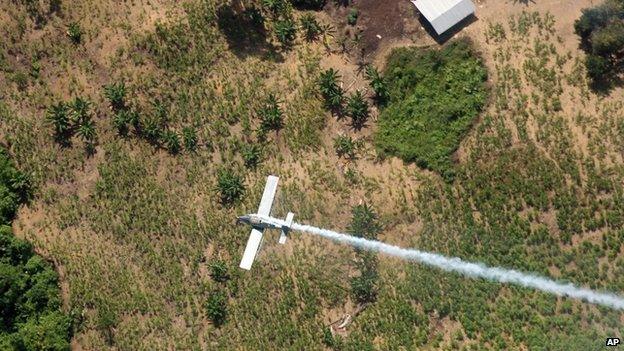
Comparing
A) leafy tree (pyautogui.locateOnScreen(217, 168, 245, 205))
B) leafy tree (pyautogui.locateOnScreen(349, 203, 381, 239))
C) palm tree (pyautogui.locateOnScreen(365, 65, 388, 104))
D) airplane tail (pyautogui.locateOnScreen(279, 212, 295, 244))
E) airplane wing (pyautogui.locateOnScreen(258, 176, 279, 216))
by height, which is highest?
palm tree (pyautogui.locateOnScreen(365, 65, 388, 104))

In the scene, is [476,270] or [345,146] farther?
[345,146]

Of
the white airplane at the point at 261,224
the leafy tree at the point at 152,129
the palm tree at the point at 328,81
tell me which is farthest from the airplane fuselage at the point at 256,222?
the palm tree at the point at 328,81

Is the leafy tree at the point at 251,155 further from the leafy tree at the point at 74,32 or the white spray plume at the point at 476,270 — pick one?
the leafy tree at the point at 74,32

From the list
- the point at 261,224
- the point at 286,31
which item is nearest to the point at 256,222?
the point at 261,224

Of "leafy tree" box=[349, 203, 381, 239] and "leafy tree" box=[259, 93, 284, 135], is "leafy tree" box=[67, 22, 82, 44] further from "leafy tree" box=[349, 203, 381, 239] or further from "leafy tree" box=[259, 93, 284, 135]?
"leafy tree" box=[349, 203, 381, 239]

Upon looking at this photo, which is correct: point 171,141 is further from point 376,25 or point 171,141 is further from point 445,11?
point 445,11

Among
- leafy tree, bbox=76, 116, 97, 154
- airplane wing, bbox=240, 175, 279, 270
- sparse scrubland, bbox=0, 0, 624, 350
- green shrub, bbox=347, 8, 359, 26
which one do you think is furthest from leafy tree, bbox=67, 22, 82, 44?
green shrub, bbox=347, 8, 359, 26

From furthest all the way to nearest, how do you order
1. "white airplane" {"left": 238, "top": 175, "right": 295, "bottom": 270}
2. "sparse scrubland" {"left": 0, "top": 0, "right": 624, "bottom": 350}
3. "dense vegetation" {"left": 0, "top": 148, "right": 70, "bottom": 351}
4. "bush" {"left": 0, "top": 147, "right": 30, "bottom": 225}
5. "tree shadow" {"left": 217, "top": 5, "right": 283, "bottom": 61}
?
"tree shadow" {"left": 217, "top": 5, "right": 283, "bottom": 61} → "bush" {"left": 0, "top": 147, "right": 30, "bottom": 225} → "white airplane" {"left": 238, "top": 175, "right": 295, "bottom": 270} → "dense vegetation" {"left": 0, "top": 148, "right": 70, "bottom": 351} → "sparse scrubland" {"left": 0, "top": 0, "right": 624, "bottom": 350}
